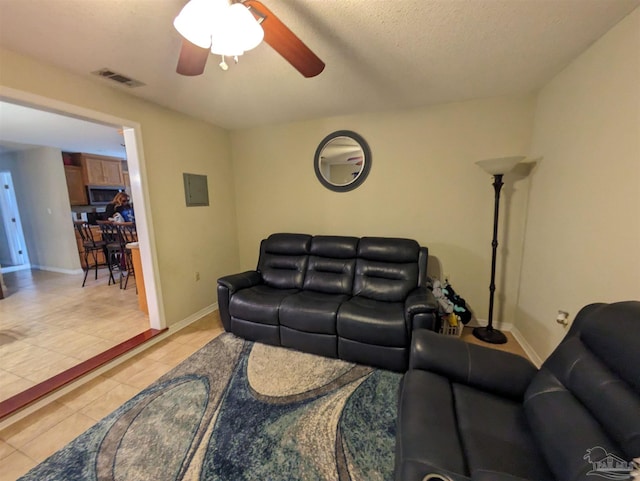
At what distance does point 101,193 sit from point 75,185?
1.89 feet

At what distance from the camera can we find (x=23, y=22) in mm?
1451

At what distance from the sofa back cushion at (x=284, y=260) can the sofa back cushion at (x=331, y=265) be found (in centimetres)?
9

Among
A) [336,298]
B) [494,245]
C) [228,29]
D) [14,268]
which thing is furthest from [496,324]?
[14,268]

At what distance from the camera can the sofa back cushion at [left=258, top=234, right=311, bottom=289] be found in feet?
9.74

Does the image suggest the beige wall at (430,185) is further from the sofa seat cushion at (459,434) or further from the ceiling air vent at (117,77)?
the sofa seat cushion at (459,434)

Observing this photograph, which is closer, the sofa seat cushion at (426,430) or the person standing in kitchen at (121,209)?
the sofa seat cushion at (426,430)

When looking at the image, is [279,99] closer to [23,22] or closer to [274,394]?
[23,22]

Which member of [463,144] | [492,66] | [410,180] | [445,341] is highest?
[492,66]

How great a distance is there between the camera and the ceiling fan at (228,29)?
106 centimetres

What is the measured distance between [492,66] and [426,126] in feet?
2.90

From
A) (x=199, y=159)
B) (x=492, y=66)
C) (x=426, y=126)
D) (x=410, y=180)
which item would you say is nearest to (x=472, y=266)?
(x=410, y=180)

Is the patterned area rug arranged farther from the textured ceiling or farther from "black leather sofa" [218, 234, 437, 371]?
the textured ceiling

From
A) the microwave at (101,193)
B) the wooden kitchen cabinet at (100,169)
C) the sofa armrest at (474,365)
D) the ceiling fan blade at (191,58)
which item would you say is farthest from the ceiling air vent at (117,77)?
the microwave at (101,193)

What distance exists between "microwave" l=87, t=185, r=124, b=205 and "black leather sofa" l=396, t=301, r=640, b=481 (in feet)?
23.6
